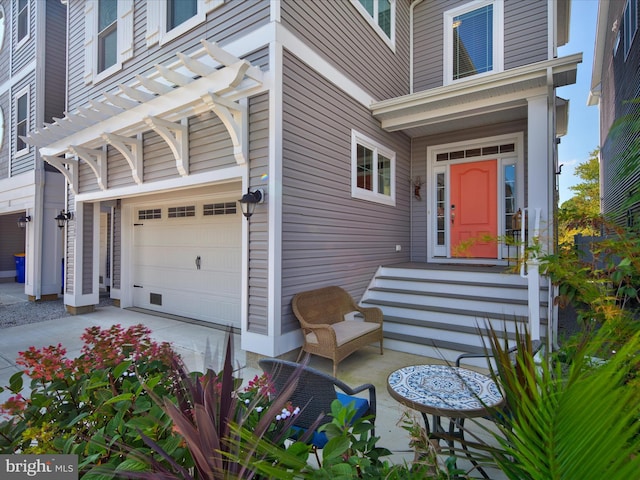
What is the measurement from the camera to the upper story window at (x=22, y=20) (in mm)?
8625

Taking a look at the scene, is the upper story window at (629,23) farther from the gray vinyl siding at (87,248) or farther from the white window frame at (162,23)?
the gray vinyl siding at (87,248)

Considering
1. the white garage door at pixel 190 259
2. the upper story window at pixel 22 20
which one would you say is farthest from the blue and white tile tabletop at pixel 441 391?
the upper story window at pixel 22 20

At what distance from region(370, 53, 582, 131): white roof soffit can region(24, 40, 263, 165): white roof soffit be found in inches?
99.8

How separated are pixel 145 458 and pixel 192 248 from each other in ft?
17.8

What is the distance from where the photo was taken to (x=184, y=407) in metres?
1.11

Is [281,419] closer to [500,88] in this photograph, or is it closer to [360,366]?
[360,366]

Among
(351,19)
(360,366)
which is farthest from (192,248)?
(351,19)

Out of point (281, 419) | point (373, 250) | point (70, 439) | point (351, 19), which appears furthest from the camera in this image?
point (373, 250)

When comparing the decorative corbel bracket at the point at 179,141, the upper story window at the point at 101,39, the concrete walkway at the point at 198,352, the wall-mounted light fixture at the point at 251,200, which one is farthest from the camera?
the upper story window at the point at 101,39

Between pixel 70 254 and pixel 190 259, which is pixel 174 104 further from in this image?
pixel 70 254

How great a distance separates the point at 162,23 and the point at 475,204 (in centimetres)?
578

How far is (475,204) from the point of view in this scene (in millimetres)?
6230

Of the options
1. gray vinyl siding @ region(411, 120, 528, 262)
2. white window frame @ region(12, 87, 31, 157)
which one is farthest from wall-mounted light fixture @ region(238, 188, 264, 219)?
white window frame @ region(12, 87, 31, 157)

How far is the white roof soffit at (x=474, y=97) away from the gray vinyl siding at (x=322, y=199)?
1.30 feet
